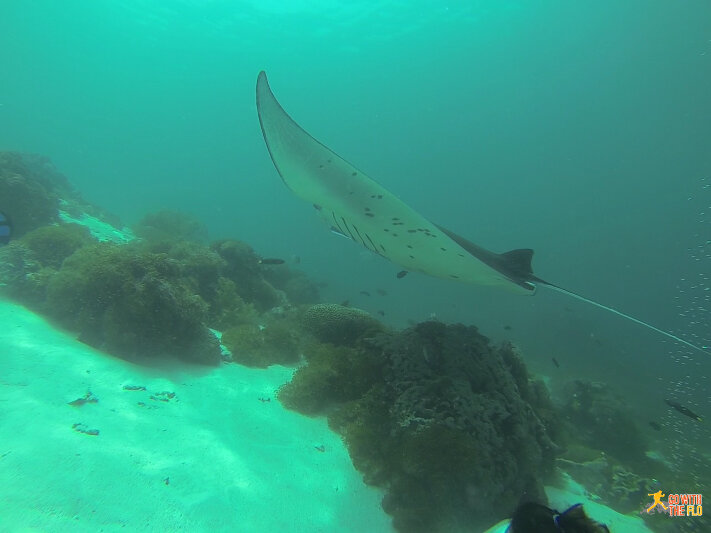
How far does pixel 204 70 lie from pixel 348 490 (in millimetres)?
93042

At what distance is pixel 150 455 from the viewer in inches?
108

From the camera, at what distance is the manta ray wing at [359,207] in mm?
3314

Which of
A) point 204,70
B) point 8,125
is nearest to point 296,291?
point 204,70

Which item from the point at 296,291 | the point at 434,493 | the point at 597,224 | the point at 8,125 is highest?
the point at 597,224

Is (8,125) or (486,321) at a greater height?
(486,321)

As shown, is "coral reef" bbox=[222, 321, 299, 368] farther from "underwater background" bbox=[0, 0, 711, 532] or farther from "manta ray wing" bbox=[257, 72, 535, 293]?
"underwater background" bbox=[0, 0, 711, 532]

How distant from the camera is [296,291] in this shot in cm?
1325

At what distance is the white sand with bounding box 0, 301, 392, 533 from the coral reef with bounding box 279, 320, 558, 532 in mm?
338

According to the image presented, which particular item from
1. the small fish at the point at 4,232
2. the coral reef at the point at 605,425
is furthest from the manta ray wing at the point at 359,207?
the small fish at the point at 4,232

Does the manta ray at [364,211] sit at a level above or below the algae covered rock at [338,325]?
above

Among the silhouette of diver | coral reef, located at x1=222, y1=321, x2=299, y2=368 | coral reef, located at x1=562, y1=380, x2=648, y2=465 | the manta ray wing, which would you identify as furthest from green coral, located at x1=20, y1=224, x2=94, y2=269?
coral reef, located at x1=562, y1=380, x2=648, y2=465

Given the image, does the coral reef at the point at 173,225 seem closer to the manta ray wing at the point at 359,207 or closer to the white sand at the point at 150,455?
the white sand at the point at 150,455

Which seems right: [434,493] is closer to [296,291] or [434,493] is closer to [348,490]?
[348,490]

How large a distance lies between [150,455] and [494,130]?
83255 millimetres
